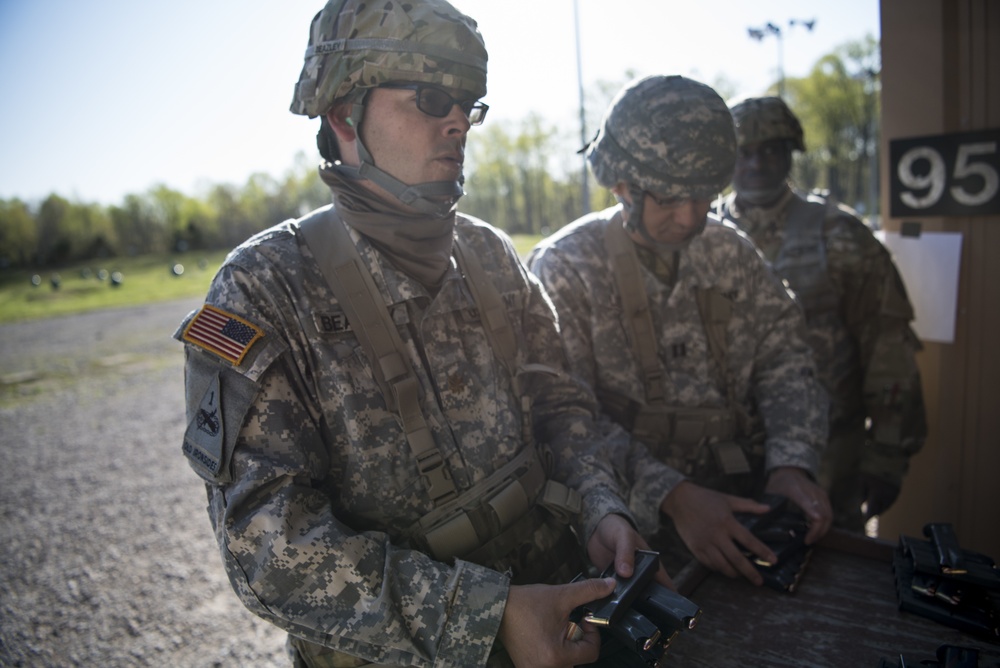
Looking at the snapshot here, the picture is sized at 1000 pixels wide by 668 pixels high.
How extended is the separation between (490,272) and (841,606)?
1.34 m

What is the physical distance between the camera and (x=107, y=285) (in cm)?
3491

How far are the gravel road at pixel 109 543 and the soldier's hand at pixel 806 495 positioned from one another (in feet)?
9.36

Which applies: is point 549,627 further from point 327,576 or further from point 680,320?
point 680,320

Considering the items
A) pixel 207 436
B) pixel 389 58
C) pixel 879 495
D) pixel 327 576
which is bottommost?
pixel 879 495

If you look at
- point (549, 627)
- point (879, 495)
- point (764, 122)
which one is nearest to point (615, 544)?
point (549, 627)

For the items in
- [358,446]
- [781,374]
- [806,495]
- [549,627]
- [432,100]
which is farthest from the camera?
[781,374]

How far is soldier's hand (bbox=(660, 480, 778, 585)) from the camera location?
6.09 feet

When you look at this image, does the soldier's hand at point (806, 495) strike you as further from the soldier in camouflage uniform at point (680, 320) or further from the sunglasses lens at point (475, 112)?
the sunglasses lens at point (475, 112)

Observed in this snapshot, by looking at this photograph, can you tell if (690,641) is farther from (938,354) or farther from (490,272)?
(938,354)

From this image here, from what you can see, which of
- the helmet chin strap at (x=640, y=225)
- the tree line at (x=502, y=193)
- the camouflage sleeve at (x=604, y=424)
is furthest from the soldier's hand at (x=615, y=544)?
the tree line at (x=502, y=193)

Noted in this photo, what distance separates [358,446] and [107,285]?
3959 centimetres

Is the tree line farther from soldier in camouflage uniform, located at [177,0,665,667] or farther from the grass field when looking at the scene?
soldier in camouflage uniform, located at [177,0,665,667]

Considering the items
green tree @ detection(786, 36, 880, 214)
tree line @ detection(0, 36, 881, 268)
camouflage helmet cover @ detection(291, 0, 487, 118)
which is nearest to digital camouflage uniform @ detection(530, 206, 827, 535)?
camouflage helmet cover @ detection(291, 0, 487, 118)

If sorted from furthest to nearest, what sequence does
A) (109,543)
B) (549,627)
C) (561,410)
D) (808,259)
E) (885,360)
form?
(109,543)
(808,259)
(885,360)
(561,410)
(549,627)
